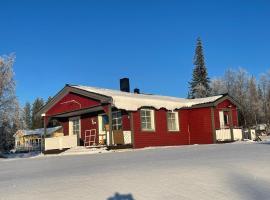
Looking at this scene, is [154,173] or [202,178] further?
[154,173]

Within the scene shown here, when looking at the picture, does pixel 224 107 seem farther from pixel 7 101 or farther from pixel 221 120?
pixel 7 101

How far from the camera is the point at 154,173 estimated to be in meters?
7.22

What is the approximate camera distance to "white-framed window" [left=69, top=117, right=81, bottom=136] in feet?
84.8

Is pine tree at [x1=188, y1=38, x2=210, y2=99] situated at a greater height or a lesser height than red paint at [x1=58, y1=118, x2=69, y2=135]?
greater

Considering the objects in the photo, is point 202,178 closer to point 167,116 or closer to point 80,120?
point 167,116

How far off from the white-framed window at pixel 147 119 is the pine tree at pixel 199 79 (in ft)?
97.0

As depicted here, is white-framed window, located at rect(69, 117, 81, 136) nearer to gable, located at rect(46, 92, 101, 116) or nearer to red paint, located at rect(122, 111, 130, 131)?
gable, located at rect(46, 92, 101, 116)

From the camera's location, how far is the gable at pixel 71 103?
22.2 m

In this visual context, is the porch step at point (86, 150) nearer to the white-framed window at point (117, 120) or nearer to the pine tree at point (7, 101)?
the white-framed window at point (117, 120)

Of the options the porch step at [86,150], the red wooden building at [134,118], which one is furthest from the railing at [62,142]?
the porch step at [86,150]

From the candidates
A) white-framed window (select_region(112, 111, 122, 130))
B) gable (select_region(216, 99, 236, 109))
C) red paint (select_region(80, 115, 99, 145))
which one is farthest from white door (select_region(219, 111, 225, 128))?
red paint (select_region(80, 115, 99, 145))

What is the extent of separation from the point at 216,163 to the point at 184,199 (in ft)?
9.97

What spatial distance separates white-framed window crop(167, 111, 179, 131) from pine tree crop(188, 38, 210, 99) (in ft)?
89.2

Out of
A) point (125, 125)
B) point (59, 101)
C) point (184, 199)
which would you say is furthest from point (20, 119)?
point (184, 199)
